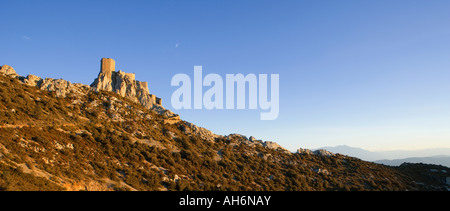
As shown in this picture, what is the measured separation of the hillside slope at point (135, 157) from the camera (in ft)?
68.6

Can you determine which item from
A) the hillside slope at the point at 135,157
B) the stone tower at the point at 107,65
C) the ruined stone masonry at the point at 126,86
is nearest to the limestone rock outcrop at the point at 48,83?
the hillside slope at the point at 135,157

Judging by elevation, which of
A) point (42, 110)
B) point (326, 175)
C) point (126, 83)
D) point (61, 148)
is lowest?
point (326, 175)

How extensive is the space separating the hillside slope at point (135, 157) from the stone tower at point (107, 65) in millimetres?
12535

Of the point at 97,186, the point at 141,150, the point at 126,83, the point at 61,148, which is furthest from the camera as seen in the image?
the point at 126,83

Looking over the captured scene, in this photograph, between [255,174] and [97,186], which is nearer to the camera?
[97,186]

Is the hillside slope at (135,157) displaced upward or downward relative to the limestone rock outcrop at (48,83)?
downward

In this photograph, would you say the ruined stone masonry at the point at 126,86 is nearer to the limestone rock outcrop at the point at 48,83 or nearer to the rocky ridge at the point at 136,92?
the rocky ridge at the point at 136,92

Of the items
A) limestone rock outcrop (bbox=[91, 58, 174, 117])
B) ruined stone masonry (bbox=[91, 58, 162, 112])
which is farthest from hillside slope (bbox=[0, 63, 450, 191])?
ruined stone masonry (bbox=[91, 58, 162, 112])

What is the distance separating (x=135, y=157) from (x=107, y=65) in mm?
39442

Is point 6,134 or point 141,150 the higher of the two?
point 6,134

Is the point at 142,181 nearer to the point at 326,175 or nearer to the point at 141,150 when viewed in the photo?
the point at 141,150

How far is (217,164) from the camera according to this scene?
39.7 meters
